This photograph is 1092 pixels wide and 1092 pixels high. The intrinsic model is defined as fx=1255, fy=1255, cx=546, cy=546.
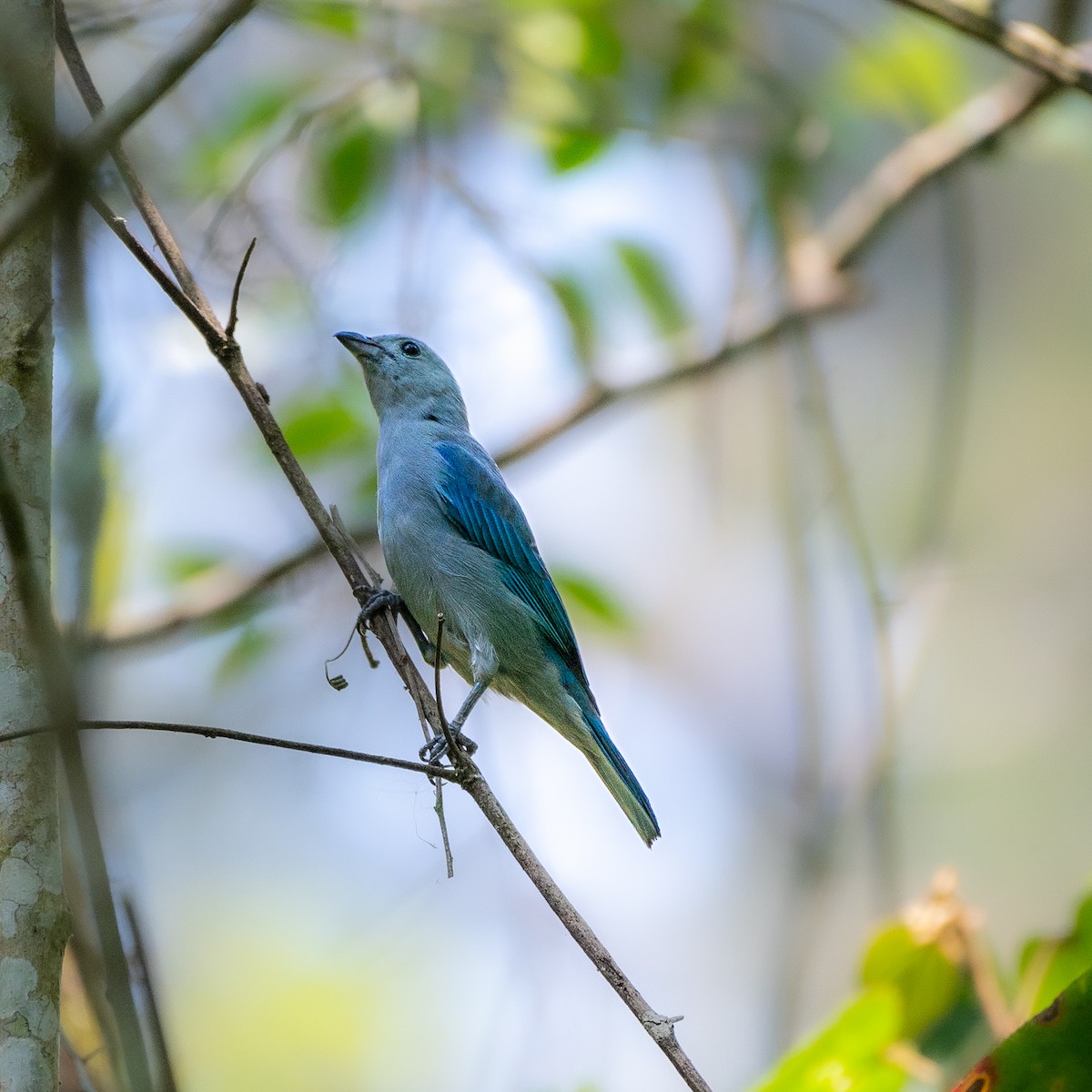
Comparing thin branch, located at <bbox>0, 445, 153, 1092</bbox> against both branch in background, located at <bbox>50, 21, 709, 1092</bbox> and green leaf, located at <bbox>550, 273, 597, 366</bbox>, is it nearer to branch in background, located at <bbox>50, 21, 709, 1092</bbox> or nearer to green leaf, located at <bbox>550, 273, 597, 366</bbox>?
branch in background, located at <bbox>50, 21, 709, 1092</bbox>

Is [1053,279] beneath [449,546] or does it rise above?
above

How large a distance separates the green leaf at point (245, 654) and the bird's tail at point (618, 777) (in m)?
1.39

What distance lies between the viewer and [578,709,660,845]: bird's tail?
469cm

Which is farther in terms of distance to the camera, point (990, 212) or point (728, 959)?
point (990, 212)

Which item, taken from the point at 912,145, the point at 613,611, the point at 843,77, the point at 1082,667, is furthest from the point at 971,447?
the point at 613,611

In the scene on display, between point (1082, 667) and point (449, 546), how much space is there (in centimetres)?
680

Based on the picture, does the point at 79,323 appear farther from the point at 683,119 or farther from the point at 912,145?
the point at 912,145

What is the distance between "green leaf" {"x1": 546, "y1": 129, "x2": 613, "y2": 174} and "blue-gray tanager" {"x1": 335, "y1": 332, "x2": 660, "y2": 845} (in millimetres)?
1177

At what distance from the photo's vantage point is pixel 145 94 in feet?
6.88

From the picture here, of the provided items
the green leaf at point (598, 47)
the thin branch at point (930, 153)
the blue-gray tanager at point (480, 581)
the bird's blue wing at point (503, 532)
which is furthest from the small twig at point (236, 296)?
the thin branch at point (930, 153)

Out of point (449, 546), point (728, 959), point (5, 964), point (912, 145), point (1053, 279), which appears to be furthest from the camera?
point (1053, 279)

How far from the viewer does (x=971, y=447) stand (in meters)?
10.5

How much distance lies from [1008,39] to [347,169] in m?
2.66

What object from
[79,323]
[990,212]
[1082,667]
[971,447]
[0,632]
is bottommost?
[0,632]
